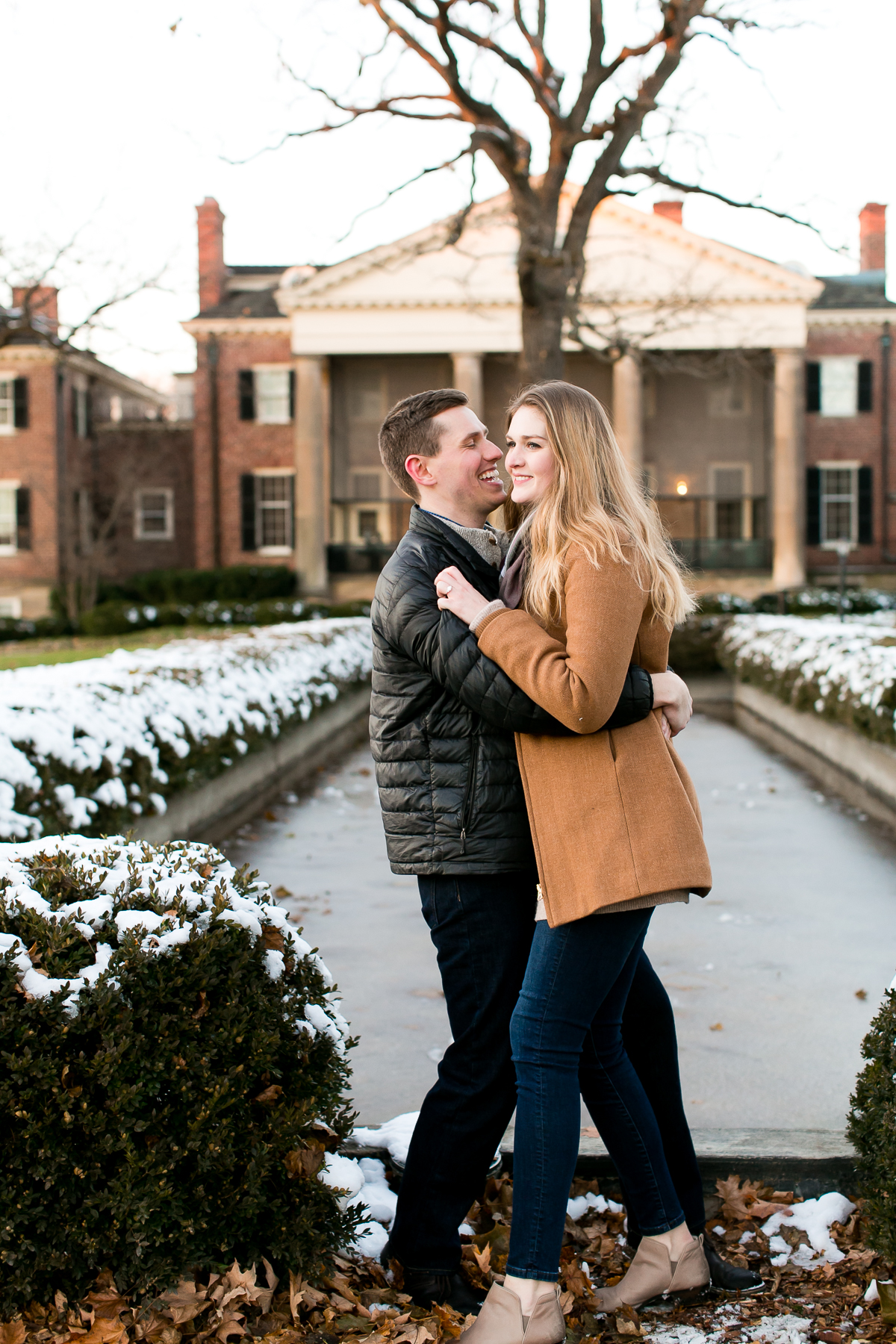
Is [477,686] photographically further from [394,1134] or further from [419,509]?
[394,1134]

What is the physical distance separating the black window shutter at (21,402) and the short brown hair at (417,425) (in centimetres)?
3286

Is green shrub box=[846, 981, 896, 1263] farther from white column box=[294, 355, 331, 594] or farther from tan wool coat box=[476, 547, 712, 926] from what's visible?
white column box=[294, 355, 331, 594]

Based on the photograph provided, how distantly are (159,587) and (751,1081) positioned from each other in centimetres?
2788

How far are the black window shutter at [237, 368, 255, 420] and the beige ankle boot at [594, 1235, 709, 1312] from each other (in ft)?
105

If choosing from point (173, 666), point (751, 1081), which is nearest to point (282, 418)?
point (173, 666)

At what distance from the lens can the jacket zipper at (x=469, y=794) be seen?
2.45 metres

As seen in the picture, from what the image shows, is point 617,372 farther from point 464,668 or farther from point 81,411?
point 464,668

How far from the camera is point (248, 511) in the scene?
32938 millimetres

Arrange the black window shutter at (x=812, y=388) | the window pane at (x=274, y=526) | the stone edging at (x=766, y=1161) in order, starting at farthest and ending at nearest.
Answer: the window pane at (x=274, y=526) < the black window shutter at (x=812, y=388) < the stone edging at (x=766, y=1161)

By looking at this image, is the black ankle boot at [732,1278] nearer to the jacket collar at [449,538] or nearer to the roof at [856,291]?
the jacket collar at [449,538]

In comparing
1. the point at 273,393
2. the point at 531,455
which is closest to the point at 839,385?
the point at 273,393

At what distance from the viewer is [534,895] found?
255 cm

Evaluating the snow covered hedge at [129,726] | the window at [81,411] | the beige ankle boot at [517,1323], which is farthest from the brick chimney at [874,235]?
the beige ankle boot at [517,1323]

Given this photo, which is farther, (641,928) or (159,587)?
(159,587)
